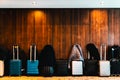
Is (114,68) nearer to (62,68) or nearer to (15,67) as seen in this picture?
(62,68)

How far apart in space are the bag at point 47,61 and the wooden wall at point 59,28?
47 centimetres

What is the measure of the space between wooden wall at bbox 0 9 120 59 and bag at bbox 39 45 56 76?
47cm

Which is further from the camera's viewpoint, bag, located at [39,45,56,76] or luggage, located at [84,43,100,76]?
luggage, located at [84,43,100,76]

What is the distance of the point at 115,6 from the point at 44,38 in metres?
2.47

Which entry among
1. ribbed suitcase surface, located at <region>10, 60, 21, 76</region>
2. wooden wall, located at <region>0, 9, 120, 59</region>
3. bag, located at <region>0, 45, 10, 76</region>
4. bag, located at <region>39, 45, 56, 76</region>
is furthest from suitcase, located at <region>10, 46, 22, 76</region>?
wooden wall, located at <region>0, 9, 120, 59</region>

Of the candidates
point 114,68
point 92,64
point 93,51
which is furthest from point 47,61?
point 114,68

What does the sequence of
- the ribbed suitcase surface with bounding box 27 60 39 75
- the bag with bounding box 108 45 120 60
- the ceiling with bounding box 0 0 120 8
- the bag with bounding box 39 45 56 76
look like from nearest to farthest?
the ceiling with bounding box 0 0 120 8 < the bag with bounding box 39 45 56 76 < the ribbed suitcase surface with bounding box 27 60 39 75 < the bag with bounding box 108 45 120 60

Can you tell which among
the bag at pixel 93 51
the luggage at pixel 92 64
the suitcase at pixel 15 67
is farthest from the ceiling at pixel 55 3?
the suitcase at pixel 15 67

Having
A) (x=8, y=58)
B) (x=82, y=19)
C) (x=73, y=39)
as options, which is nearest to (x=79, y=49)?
(x=73, y=39)

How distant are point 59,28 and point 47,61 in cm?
126

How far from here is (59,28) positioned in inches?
348

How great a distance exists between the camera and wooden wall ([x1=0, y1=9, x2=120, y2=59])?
881 centimetres

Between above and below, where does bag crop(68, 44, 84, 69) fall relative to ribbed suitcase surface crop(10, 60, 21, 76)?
above

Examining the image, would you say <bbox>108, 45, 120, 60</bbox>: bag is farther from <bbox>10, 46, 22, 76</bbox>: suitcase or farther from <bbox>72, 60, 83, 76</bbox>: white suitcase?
<bbox>10, 46, 22, 76</bbox>: suitcase
